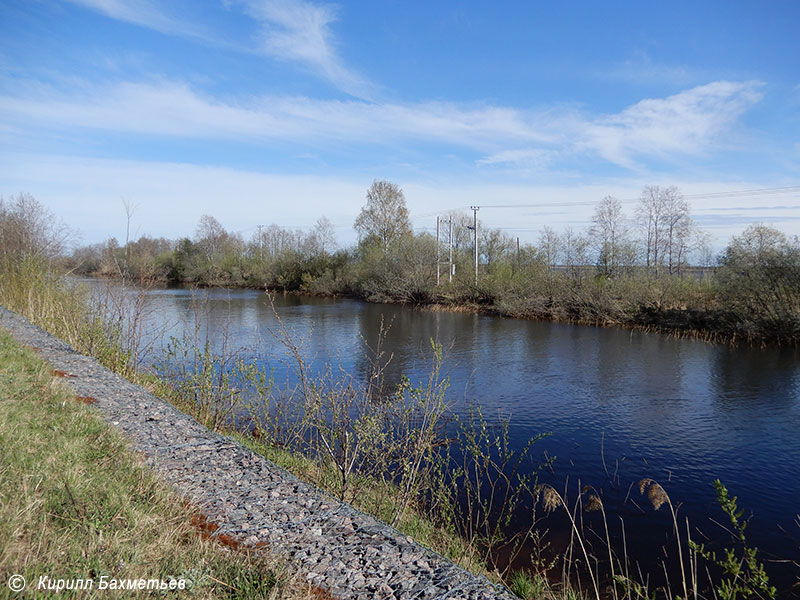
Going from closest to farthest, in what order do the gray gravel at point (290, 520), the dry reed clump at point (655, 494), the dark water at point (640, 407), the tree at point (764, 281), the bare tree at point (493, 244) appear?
the gray gravel at point (290, 520), the dry reed clump at point (655, 494), the dark water at point (640, 407), the tree at point (764, 281), the bare tree at point (493, 244)

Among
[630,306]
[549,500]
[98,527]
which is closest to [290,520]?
[98,527]

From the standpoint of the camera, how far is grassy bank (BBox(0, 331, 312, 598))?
2.58 m

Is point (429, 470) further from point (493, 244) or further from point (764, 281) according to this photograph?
point (493, 244)

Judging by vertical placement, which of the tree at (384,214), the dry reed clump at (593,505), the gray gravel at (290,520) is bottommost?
the dry reed clump at (593,505)

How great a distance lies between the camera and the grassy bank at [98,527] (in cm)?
258

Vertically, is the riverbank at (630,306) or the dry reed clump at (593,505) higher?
the riverbank at (630,306)

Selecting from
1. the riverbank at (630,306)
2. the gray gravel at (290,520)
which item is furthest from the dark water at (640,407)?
the gray gravel at (290,520)

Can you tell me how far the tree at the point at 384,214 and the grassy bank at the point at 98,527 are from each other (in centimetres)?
4345

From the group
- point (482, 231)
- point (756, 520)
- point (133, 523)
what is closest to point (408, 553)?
point (133, 523)

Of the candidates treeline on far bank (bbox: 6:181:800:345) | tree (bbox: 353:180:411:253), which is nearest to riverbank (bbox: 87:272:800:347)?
treeline on far bank (bbox: 6:181:800:345)

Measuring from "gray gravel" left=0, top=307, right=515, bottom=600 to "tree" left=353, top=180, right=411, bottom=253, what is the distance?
42.2m

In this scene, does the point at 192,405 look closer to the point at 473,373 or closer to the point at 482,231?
the point at 473,373

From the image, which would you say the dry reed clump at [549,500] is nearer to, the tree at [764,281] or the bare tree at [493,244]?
the tree at [764,281]

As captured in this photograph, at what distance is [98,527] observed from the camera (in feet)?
9.68
